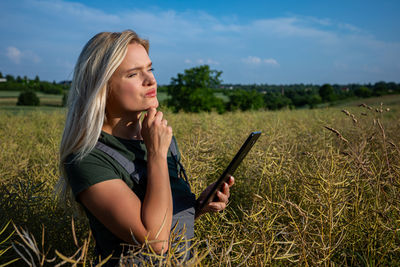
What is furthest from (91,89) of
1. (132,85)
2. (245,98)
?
(245,98)

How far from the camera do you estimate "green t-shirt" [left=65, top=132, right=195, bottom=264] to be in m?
1.29

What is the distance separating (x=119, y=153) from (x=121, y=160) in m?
0.04

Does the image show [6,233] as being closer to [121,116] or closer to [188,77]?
[121,116]

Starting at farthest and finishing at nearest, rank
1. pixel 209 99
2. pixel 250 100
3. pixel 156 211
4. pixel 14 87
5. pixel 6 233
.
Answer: pixel 14 87 → pixel 250 100 → pixel 209 99 → pixel 6 233 → pixel 156 211

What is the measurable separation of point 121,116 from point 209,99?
40110 millimetres

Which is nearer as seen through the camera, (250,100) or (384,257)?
(384,257)

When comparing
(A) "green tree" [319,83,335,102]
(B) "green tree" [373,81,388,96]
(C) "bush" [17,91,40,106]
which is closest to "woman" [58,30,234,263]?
(C) "bush" [17,91,40,106]

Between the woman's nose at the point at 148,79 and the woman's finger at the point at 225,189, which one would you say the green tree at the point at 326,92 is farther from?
the woman's nose at the point at 148,79

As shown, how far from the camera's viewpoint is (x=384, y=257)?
1.44m

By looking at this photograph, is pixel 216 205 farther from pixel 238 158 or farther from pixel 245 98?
pixel 245 98

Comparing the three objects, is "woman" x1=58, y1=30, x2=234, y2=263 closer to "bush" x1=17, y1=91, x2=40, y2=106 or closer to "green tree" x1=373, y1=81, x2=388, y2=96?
"bush" x1=17, y1=91, x2=40, y2=106

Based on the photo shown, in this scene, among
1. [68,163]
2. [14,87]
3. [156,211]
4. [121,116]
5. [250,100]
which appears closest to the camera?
[156,211]

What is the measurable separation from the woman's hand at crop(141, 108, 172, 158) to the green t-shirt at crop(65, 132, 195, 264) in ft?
0.58

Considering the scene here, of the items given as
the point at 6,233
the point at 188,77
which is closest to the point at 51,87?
the point at 188,77
